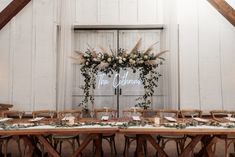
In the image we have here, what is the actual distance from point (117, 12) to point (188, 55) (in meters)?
2.01

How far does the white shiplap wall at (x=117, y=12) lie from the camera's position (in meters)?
6.04

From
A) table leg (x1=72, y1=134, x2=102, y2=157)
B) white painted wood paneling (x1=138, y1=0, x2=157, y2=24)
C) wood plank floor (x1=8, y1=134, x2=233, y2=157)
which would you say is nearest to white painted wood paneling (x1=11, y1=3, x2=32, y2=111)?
wood plank floor (x1=8, y1=134, x2=233, y2=157)

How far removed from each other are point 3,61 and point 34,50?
805mm

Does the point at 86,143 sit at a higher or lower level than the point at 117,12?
lower

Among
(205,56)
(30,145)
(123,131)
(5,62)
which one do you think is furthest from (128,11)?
(30,145)

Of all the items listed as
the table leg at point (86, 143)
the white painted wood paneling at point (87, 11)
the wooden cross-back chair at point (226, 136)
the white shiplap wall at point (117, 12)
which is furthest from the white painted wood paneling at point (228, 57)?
the table leg at point (86, 143)

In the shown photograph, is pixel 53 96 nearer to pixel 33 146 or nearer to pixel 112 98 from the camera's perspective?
pixel 112 98

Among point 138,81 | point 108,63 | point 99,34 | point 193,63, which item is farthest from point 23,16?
point 193,63

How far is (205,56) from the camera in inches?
236

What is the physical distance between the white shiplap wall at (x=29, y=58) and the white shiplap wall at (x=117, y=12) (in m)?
0.73

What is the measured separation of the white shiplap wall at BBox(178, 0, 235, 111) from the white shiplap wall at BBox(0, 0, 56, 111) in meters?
3.16

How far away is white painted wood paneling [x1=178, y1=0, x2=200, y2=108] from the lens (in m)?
5.96

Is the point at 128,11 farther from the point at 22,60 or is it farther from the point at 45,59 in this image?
the point at 22,60

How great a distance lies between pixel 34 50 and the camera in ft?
20.0
